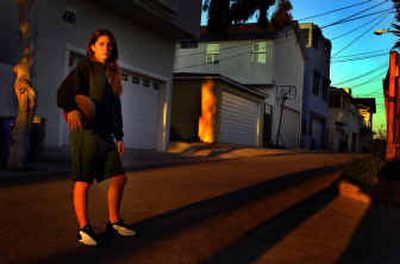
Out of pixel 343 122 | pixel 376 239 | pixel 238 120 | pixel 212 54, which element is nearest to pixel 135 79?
pixel 238 120

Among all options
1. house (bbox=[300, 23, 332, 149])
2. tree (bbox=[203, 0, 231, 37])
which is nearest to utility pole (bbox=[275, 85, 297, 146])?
house (bbox=[300, 23, 332, 149])

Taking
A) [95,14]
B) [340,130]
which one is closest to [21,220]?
[95,14]

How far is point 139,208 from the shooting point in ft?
19.6

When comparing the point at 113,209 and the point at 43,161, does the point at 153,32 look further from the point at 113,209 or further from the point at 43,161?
the point at 113,209

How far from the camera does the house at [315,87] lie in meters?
36.2

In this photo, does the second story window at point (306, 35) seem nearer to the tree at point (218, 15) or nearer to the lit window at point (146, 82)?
the tree at point (218, 15)

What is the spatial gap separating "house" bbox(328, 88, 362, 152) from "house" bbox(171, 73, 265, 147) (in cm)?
2193

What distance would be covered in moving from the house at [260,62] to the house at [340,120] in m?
14.4

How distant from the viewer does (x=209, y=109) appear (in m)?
21.5

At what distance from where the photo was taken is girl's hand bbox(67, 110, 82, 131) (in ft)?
12.7

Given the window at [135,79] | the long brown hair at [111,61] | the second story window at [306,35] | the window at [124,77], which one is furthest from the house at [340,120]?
the long brown hair at [111,61]

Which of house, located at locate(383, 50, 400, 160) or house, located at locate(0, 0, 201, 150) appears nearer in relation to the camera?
house, located at locate(383, 50, 400, 160)

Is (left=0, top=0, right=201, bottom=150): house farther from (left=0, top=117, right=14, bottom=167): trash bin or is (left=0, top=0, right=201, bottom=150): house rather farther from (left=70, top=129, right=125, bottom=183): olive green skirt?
(left=70, top=129, right=125, bottom=183): olive green skirt

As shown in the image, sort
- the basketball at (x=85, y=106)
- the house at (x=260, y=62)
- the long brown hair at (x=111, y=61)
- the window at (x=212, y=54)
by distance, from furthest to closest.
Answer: the window at (x=212, y=54), the house at (x=260, y=62), the long brown hair at (x=111, y=61), the basketball at (x=85, y=106)
